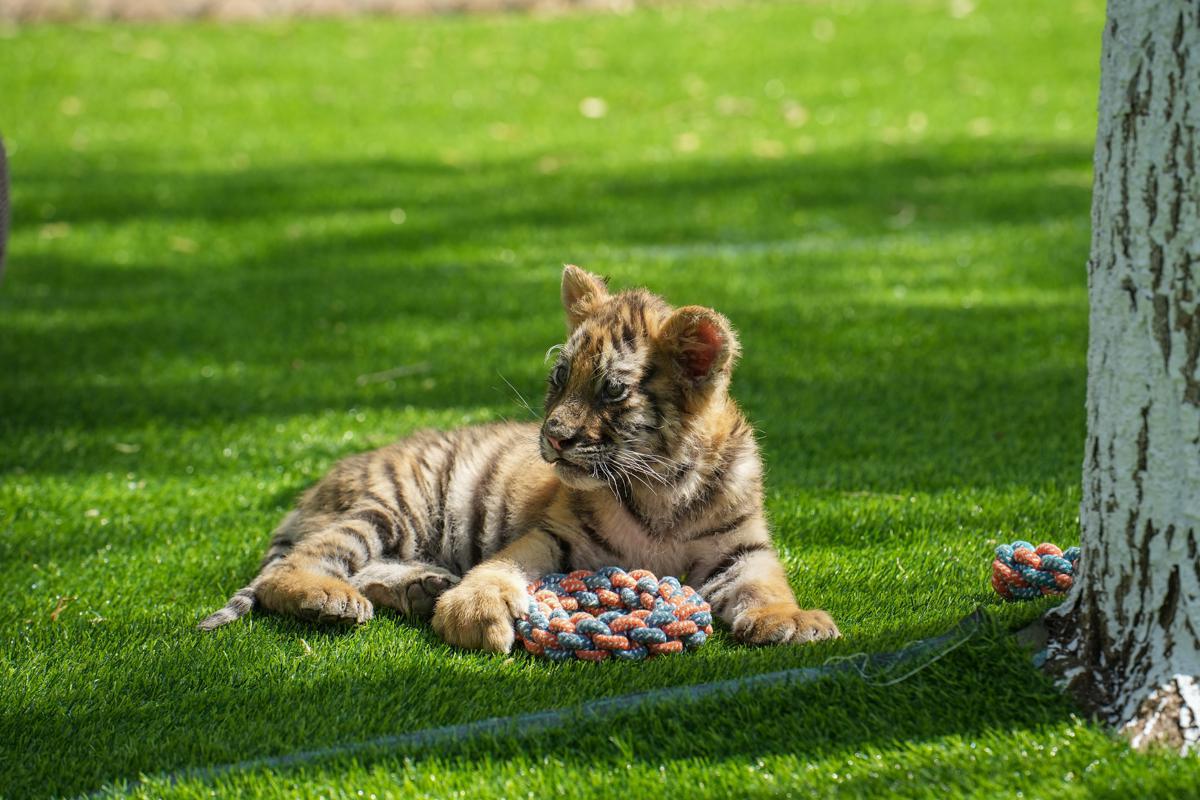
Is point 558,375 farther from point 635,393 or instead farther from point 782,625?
point 782,625

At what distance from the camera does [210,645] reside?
12.9ft

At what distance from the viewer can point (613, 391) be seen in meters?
4.07

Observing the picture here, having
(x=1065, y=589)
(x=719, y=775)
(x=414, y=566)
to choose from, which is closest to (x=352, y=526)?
(x=414, y=566)

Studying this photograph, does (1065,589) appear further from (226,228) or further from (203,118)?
(203,118)

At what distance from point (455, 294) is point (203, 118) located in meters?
6.91

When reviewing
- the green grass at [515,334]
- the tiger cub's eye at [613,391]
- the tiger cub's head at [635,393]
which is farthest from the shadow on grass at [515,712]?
the tiger cub's eye at [613,391]

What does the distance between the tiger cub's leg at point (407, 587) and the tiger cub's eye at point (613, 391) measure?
2.56ft

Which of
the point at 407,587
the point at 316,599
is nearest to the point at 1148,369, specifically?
the point at 407,587

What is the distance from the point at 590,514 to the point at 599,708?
1.01 metres

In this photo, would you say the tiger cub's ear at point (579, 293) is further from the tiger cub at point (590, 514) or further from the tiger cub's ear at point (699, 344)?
the tiger cub's ear at point (699, 344)

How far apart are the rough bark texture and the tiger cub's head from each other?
1215 mm

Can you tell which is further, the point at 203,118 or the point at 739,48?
the point at 739,48

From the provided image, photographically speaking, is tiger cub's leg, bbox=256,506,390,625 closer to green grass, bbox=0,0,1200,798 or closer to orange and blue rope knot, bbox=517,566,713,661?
green grass, bbox=0,0,1200,798

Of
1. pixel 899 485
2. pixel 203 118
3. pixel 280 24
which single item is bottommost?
pixel 899 485
